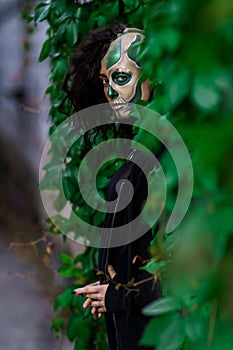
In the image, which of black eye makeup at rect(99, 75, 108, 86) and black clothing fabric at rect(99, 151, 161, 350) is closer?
black clothing fabric at rect(99, 151, 161, 350)

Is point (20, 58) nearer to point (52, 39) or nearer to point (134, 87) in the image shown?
point (52, 39)

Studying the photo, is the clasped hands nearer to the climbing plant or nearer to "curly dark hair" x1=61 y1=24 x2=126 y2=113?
"curly dark hair" x1=61 y1=24 x2=126 y2=113

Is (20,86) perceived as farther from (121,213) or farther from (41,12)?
(121,213)

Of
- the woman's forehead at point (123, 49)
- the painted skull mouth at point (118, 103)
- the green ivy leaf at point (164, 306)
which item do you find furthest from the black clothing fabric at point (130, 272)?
the green ivy leaf at point (164, 306)

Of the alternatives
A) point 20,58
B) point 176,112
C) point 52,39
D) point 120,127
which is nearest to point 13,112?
point 20,58

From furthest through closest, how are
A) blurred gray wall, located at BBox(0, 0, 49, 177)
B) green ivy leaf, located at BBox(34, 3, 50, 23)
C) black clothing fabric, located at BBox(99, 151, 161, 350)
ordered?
blurred gray wall, located at BBox(0, 0, 49, 177)
green ivy leaf, located at BBox(34, 3, 50, 23)
black clothing fabric, located at BBox(99, 151, 161, 350)

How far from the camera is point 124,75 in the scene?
1709mm

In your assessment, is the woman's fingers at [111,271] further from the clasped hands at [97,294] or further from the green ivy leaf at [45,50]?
the green ivy leaf at [45,50]

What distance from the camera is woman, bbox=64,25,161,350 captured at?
1.60 meters

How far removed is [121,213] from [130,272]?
0.14 m

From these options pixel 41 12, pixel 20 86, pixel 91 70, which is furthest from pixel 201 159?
pixel 20 86

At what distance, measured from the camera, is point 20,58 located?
6.56 m

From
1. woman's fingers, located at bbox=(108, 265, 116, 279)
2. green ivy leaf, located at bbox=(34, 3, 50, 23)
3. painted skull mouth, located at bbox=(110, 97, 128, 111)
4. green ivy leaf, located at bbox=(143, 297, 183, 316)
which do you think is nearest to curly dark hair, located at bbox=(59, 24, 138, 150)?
painted skull mouth, located at bbox=(110, 97, 128, 111)

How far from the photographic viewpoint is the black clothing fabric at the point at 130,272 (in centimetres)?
158
